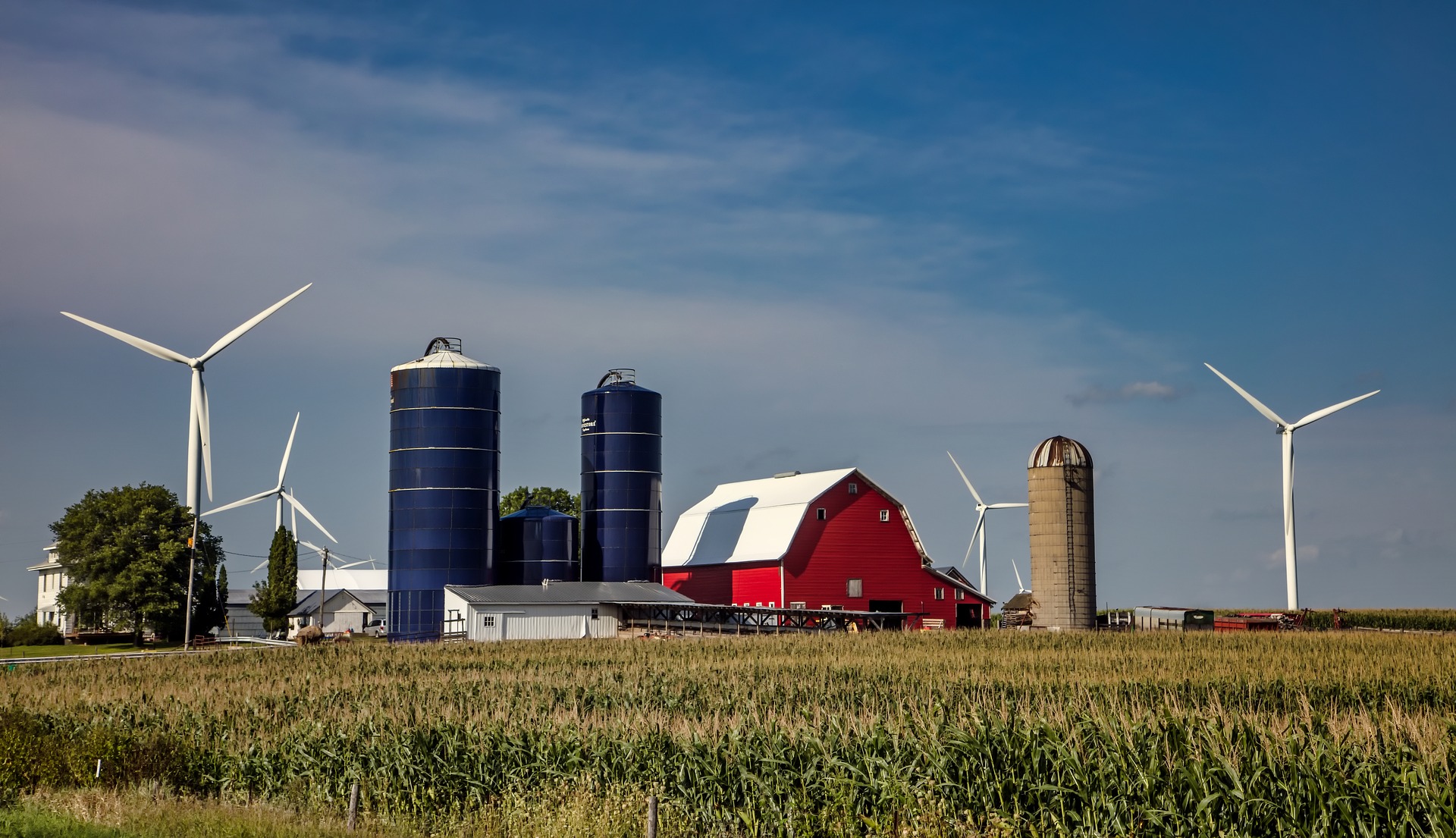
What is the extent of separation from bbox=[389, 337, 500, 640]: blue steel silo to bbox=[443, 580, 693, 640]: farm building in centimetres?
146

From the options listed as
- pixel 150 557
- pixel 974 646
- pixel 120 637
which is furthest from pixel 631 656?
pixel 120 637

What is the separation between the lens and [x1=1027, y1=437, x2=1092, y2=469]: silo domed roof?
6419 cm

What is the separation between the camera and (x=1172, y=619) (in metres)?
66.4

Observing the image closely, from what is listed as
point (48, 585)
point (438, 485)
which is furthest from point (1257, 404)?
point (48, 585)

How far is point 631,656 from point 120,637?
5797 centimetres

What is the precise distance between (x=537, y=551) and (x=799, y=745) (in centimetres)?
5047

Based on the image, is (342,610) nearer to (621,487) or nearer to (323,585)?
(323,585)

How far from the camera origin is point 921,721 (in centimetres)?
1941

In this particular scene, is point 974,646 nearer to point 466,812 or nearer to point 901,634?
point 901,634

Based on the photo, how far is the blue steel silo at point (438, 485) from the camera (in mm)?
62500

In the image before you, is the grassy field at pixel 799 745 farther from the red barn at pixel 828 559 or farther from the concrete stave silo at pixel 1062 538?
the red barn at pixel 828 559

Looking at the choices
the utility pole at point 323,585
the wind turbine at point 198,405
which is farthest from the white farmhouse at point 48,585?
the wind turbine at point 198,405

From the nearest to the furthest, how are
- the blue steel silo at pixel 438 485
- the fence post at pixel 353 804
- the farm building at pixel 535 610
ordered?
1. the fence post at pixel 353 804
2. the farm building at pixel 535 610
3. the blue steel silo at pixel 438 485

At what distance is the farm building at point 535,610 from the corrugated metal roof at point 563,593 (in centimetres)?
3
